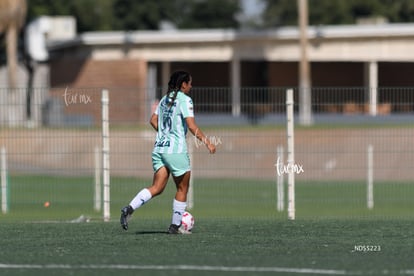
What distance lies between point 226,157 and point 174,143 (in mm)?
13561

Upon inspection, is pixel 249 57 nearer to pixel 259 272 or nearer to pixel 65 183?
pixel 65 183

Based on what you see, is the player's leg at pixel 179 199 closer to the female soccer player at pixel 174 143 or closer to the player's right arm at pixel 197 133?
the female soccer player at pixel 174 143

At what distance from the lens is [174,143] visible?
49.1 feet

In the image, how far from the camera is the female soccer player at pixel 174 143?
14914mm

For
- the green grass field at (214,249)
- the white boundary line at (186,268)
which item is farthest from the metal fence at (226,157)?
the white boundary line at (186,268)

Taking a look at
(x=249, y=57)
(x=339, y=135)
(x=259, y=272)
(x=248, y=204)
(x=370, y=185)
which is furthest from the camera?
(x=249, y=57)

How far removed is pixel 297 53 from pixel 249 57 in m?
2.30

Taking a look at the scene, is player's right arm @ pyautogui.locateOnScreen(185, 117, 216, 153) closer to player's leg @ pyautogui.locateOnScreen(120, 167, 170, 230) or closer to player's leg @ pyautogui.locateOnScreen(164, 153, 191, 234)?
player's leg @ pyautogui.locateOnScreen(164, 153, 191, 234)

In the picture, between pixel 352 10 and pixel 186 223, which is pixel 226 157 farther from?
pixel 352 10

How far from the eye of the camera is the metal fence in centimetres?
2419

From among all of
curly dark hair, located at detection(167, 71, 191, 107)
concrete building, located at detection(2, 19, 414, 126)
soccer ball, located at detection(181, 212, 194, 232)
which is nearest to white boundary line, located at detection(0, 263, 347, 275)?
soccer ball, located at detection(181, 212, 194, 232)

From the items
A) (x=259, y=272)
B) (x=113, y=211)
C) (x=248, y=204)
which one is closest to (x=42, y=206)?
(x=113, y=211)

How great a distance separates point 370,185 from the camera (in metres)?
25.8

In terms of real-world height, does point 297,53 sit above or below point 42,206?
above
